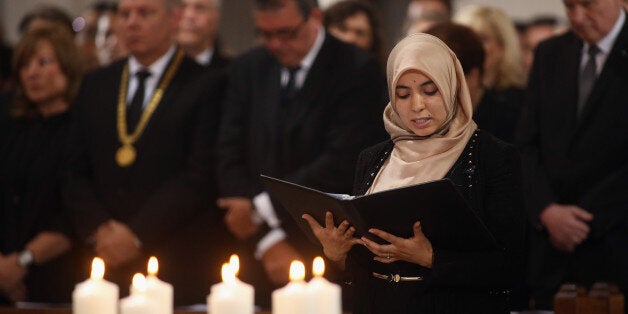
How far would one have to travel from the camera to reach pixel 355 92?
543 cm

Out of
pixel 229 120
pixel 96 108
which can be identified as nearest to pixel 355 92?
pixel 229 120

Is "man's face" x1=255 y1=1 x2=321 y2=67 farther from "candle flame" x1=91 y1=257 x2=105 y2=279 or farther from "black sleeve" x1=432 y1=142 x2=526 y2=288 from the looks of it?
"candle flame" x1=91 y1=257 x2=105 y2=279

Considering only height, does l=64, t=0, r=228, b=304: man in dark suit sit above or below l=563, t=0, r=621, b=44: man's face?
below

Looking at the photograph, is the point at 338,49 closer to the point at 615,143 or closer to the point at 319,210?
the point at 615,143

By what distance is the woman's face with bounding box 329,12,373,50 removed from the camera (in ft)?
21.5

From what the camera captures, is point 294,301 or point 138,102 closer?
point 294,301

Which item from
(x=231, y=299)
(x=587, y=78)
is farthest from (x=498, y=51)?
(x=231, y=299)

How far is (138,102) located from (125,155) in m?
0.29

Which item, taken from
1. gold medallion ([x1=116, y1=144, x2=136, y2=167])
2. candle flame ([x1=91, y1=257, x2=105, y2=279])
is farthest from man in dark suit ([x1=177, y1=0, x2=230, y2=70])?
candle flame ([x1=91, y1=257, x2=105, y2=279])

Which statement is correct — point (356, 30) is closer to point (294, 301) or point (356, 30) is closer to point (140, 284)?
point (140, 284)

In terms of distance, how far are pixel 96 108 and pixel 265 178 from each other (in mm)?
2368

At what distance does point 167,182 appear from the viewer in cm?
566

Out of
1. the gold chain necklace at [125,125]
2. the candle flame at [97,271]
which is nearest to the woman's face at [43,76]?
the gold chain necklace at [125,125]

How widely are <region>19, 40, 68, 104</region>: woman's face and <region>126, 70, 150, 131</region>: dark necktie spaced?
2.00ft
